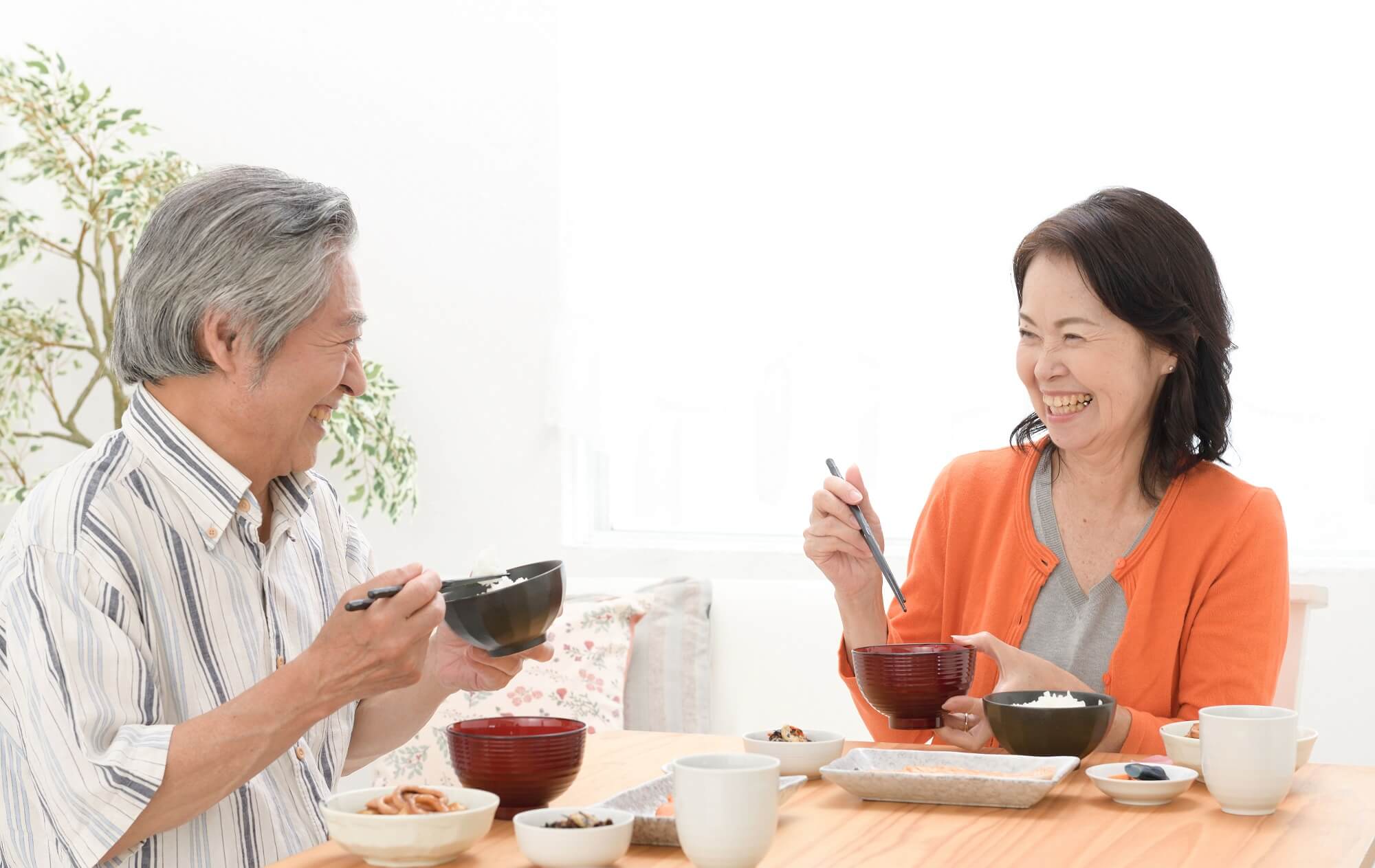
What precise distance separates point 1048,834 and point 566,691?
1.69 meters

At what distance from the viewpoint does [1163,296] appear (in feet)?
6.24

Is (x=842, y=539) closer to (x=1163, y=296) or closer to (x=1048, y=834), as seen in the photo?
(x=1163, y=296)

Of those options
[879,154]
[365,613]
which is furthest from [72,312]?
[365,613]

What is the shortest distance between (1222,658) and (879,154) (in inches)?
62.1

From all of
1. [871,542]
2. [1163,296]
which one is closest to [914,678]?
[871,542]

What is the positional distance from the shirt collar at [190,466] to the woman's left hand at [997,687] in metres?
0.84

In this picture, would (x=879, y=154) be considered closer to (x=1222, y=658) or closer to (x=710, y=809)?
(x=1222, y=658)

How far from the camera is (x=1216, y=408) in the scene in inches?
77.9

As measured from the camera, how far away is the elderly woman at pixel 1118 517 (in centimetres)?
186

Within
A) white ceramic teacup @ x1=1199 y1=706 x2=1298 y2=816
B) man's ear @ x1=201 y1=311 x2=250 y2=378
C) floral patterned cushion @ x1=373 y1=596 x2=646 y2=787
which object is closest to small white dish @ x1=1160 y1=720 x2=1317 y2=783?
white ceramic teacup @ x1=1199 y1=706 x2=1298 y2=816

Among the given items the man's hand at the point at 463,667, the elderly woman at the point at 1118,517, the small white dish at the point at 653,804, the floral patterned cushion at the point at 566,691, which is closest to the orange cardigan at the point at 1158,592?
the elderly woman at the point at 1118,517

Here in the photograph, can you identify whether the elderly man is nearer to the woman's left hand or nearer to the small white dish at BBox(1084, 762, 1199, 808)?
the woman's left hand

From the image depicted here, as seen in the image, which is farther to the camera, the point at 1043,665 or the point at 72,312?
the point at 72,312

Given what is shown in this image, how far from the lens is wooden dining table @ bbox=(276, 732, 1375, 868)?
45.5 inches
